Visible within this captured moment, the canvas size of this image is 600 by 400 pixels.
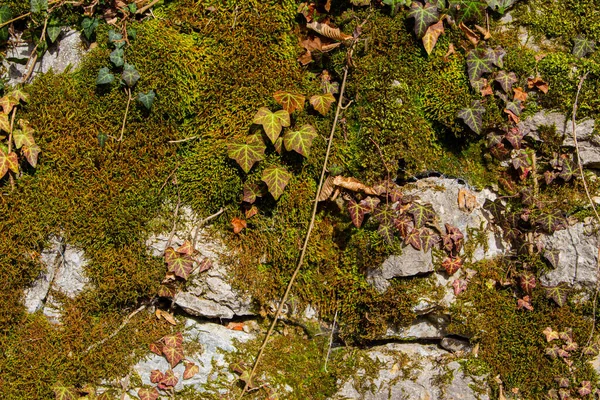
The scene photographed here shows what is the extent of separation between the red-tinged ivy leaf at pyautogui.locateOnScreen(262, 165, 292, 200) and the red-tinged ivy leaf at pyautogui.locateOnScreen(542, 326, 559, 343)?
189cm

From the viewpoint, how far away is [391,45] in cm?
346

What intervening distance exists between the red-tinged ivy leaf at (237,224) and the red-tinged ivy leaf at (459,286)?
1418 millimetres

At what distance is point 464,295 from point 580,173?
114 centimetres

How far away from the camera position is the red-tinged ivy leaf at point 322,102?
338 cm

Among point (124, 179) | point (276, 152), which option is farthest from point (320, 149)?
point (124, 179)

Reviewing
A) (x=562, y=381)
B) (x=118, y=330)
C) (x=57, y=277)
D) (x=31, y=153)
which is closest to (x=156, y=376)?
(x=118, y=330)

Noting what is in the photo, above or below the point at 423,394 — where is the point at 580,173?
above

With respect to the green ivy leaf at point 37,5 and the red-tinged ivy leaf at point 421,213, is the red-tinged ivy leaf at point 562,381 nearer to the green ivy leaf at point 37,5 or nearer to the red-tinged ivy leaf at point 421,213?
the red-tinged ivy leaf at point 421,213

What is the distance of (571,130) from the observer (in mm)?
3449

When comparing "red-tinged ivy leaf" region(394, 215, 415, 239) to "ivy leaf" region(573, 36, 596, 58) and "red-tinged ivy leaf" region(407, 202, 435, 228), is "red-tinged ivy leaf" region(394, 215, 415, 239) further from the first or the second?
"ivy leaf" region(573, 36, 596, 58)

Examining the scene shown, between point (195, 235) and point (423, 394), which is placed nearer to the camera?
point (423, 394)

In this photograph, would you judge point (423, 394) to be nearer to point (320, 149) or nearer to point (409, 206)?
point (409, 206)

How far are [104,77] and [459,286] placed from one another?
8.67ft

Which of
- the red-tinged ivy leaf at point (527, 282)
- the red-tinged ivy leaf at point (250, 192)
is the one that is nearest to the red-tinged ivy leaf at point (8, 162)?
the red-tinged ivy leaf at point (250, 192)
